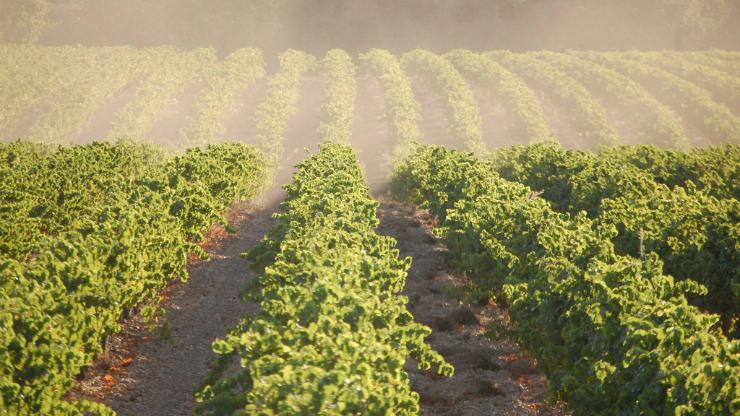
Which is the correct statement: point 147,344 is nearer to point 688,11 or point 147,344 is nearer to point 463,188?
point 463,188

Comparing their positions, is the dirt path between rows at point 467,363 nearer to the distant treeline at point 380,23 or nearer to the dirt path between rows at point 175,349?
the dirt path between rows at point 175,349

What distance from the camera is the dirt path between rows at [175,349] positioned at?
1248cm

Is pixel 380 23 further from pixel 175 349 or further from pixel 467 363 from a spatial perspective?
pixel 467 363

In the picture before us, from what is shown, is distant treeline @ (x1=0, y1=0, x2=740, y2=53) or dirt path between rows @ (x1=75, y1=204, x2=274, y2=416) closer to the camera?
dirt path between rows @ (x1=75, y1=204, x2=274, y2=416)

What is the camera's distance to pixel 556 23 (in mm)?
75125

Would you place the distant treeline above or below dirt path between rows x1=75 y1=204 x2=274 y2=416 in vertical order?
above

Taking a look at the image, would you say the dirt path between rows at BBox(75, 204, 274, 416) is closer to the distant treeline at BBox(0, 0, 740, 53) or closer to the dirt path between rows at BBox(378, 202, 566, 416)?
the dirt path between rows at BBox(378, 202, 566, 416)

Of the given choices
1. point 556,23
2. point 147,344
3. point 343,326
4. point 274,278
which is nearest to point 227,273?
point 147,344

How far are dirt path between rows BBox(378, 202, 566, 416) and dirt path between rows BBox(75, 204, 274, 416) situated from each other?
4.04 metres

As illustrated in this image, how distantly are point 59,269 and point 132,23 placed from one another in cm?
6494

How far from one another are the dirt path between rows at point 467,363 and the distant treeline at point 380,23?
5581 cm

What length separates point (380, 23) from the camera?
7394 centimetres

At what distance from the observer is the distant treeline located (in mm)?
70062

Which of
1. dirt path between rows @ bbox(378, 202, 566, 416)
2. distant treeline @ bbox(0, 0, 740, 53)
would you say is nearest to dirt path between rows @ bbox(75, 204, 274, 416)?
dirt path between rows @ bbox(378, 202, 566, 416)
